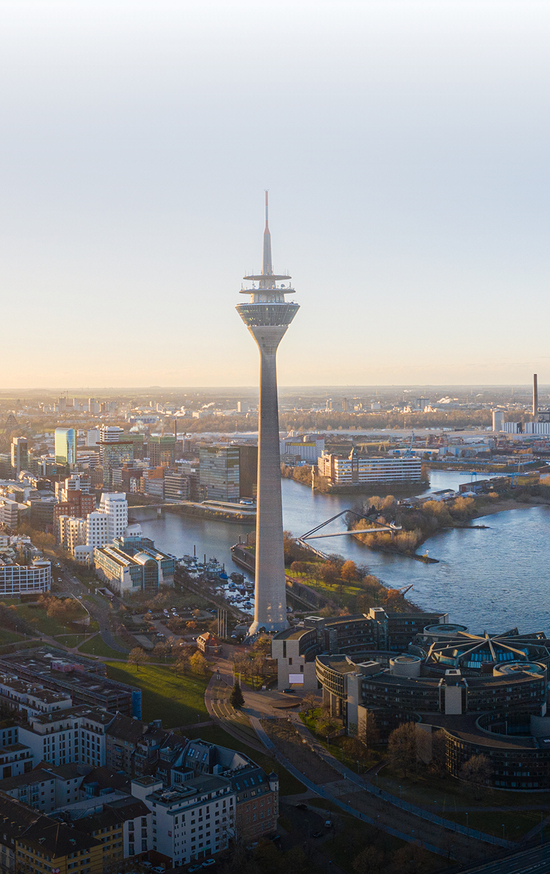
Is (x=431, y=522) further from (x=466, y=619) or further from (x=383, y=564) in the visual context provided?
(x=466, y=619)

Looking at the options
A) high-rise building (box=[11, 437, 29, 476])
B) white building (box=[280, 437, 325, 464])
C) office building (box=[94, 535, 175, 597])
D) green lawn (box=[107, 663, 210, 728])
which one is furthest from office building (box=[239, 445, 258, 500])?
green lawn (box=[107, 663, 210, 728])

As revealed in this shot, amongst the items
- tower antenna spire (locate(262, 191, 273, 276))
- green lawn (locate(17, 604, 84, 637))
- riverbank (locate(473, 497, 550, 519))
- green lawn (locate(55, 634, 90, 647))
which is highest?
tower antenna spire (locate(262, 191, 273, 276))

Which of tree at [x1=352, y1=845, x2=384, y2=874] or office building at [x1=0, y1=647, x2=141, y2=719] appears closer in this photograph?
tree at [x1=352, y1=845, x2=384, y2=874]

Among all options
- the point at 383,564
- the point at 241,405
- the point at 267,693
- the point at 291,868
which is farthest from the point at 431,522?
the point at 241,405

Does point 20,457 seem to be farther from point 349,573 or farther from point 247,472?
point 349,573

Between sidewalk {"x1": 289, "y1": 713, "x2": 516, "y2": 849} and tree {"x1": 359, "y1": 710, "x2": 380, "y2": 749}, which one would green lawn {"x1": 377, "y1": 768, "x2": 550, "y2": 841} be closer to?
sidewalk {"x1": 289, "y1": 713, "x2": 516, "y2": 849}

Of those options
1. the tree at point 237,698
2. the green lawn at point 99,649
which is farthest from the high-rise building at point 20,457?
the tree at point 237,698
